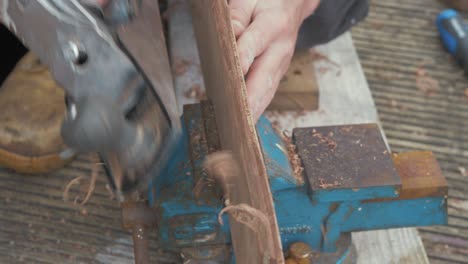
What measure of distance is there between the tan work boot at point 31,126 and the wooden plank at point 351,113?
0.59 metres

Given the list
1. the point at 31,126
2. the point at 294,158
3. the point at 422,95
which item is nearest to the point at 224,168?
the point at 294,158

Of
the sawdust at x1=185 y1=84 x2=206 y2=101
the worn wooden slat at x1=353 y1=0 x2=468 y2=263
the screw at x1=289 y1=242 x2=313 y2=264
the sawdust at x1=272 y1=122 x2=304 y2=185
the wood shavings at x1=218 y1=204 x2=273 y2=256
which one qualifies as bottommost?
the worn wooden slat at x1=353 y1=0 x2=468 y2=263

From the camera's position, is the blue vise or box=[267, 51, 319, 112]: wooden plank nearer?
the blue vise

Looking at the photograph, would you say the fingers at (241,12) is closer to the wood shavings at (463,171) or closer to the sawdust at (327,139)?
the sawdust at (327,139)

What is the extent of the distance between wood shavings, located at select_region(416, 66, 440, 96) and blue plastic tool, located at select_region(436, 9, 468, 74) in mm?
118

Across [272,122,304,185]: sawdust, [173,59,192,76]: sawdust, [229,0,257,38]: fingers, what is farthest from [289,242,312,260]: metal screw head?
[173,59,192,76]: sawdust

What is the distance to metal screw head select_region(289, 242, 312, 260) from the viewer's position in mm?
1089

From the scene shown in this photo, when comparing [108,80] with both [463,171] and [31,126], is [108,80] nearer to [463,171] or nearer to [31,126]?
[31,126]

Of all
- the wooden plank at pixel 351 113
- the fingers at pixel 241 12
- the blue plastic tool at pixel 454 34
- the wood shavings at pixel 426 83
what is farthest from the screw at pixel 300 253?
the blue plastic tool at pixel 454 34

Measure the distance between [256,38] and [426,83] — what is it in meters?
0.96

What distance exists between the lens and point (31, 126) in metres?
1.44

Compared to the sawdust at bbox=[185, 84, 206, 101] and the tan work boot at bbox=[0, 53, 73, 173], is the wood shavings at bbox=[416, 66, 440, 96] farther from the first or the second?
the tan work boot at bbox=[0, 53, 73, 173]

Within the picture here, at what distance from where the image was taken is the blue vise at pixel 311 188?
1.02 metres

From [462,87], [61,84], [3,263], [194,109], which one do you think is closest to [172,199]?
[194,109]
